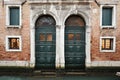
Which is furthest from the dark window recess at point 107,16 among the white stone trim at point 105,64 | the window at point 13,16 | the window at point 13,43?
the window at point 13,43

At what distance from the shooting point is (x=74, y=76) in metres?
12.1

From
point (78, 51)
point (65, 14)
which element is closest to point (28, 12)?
point (65, 14)

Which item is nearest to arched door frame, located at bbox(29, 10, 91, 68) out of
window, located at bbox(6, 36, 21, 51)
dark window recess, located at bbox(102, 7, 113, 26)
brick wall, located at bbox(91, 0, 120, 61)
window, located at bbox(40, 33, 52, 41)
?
brick wall, located at bbox(91, 0, 120, 61)

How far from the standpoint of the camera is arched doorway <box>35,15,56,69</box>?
13141 millimetres

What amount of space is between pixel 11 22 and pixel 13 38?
875 mm

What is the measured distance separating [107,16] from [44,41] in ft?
12.0

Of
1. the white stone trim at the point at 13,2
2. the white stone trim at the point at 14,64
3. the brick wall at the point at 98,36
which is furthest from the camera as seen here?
the white stone trim at the point at 14,64

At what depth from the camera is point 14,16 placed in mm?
13055

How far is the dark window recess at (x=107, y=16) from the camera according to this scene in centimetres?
1300

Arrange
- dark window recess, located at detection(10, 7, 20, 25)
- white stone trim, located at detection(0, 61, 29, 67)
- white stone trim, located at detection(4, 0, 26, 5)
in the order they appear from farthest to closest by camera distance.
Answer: dark window recess, located at detection(10, 7, 20, 25) → white stone trim, located at detection(0, 61, 29, 67) → white stone trim, located at detection(4, 0, 26, 5)

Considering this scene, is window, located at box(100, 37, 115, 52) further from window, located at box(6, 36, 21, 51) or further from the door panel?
window, located at box(6, 36, 21, 51)

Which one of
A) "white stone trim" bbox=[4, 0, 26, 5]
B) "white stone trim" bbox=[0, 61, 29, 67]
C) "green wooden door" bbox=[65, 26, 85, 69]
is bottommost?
"white stone trim" bbox=[0, 61, 29, 67]

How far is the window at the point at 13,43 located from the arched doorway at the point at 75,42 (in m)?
2.60

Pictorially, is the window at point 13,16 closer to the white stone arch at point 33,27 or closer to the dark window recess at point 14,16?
the dark window recess at point 14,16
